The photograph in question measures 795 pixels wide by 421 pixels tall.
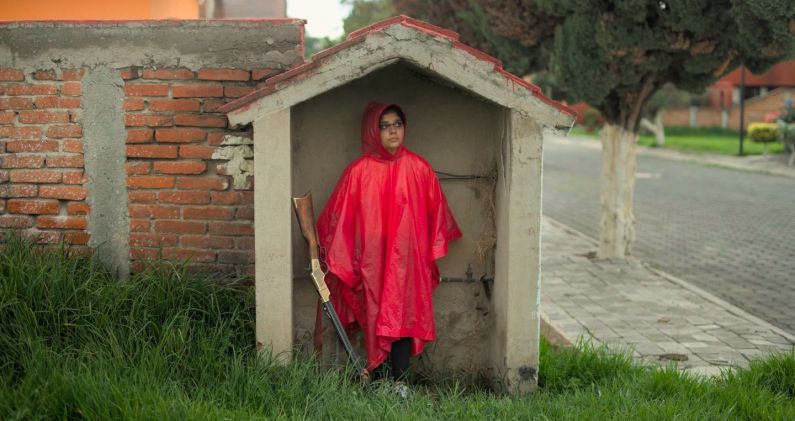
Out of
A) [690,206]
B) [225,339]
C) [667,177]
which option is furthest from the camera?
[667,177]

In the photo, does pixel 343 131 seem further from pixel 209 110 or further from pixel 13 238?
pixel 13 238

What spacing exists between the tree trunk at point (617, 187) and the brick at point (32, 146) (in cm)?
679

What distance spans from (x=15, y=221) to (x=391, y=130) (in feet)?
8.55

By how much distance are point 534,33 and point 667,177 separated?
13.4 m

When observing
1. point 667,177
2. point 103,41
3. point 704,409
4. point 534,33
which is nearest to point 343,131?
point 103,41

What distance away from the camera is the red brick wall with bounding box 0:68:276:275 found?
5.87m

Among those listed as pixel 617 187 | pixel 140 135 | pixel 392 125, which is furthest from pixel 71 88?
pixel 617 187

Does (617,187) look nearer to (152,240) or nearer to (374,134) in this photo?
(374,134)

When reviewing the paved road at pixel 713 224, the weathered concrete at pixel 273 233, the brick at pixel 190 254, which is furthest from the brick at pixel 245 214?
the paved road at pixel 713 224

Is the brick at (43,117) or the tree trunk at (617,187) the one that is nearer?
the brick at (43,117)

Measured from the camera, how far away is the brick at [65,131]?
591 cm

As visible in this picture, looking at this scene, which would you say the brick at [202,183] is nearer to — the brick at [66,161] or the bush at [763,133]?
the brick at [66,161]

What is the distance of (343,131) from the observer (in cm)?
597

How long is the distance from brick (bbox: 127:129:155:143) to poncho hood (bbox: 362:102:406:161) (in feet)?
4.66
